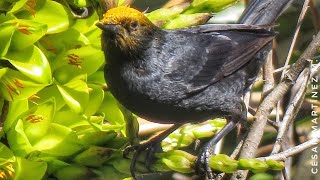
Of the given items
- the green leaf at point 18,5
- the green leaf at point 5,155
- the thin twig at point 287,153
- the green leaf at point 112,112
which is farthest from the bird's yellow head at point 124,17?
the thin twig at point 287,153

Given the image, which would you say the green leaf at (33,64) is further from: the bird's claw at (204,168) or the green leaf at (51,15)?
the bird's claw at (204,168)

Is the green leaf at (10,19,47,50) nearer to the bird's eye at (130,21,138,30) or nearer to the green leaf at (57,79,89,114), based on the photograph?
the green leaf at (57,79,89,114)

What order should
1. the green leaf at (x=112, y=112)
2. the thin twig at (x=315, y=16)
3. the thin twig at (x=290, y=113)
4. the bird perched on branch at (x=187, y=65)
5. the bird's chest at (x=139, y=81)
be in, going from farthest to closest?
1. the thin twig at (x=315, y=16)
2. the bird's chest at (x=139, y=81)
3. the bird perched on branch at (x=187, y=65)
4. the thin twig at (x=290, y=113)
5. the green leaf at (x=112, y=112)

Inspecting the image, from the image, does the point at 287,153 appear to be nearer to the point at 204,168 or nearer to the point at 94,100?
the point at 204,168

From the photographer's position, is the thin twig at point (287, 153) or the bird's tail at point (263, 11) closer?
the thin twig at point (287, 153)

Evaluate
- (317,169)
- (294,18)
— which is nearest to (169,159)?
(317,169)

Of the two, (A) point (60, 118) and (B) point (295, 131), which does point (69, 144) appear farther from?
(B) point (295, 131)
